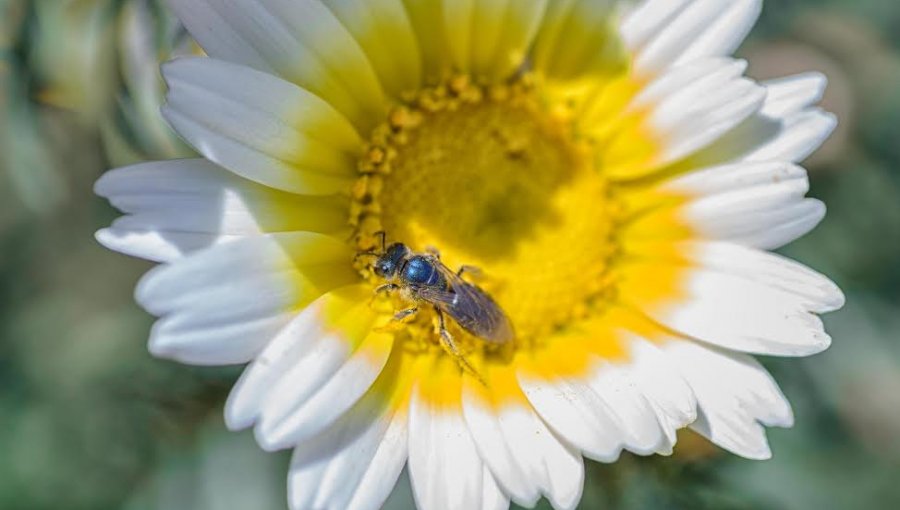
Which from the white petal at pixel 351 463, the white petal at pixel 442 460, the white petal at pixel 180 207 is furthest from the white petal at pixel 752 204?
the white petal at pixel 180 207

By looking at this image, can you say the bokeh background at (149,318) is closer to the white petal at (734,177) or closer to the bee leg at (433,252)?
the bee leg at (433,252)

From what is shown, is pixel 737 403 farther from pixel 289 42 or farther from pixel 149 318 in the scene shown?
pixel 149 318

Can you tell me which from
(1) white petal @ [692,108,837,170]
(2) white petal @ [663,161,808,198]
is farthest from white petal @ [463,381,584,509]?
(1) white petal @ [692,108,837,170]

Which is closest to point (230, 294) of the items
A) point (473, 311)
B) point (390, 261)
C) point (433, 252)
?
point (390, 261)

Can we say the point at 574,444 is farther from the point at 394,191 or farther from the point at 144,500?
the point at 144,500

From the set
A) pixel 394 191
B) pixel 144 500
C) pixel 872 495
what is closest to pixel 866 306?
pixel 872 495
